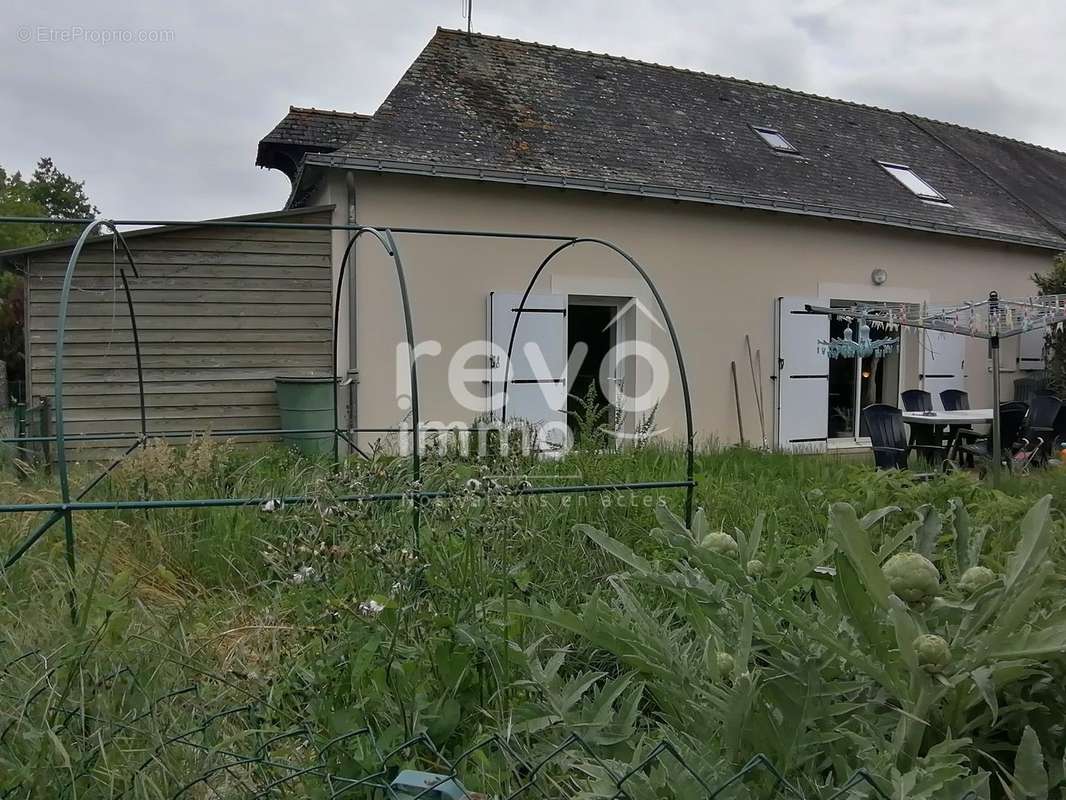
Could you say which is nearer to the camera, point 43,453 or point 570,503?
point 570,503

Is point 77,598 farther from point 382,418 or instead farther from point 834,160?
point 834,160

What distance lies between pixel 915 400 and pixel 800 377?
137cm

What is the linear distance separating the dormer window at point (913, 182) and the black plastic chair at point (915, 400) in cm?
325

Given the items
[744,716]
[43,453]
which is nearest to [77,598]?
[744,716]

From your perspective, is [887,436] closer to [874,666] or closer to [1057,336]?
[1057,336]

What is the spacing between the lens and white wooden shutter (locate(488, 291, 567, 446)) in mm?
7465

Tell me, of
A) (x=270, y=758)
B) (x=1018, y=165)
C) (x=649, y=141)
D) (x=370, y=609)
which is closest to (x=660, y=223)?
(x=649, y=141)

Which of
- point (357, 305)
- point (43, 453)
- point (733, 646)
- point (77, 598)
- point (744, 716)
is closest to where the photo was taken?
point (744, 716)

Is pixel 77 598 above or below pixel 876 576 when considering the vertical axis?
below

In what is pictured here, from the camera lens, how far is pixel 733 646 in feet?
5.05

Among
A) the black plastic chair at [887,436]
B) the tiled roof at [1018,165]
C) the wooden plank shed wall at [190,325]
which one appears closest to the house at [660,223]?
the wooden plank shed wall at [190,325]

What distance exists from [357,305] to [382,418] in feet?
3.64

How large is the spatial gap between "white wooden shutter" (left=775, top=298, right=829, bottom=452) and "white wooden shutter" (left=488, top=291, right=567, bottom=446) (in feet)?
9.30

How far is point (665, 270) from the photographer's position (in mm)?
8367
